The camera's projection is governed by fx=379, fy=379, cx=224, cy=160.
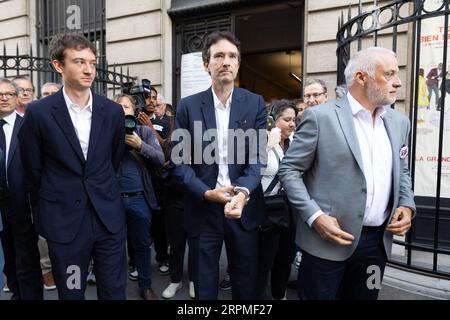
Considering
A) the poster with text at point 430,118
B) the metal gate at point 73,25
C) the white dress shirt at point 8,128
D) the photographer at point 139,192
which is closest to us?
the white dress shirt at point 8,128

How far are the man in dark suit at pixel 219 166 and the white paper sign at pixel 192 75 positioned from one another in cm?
475

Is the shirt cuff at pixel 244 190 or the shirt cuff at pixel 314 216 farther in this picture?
the shirt cuff at pixel 244 190

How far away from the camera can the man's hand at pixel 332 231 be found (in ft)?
6.69

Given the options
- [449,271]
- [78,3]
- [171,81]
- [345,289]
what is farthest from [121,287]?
[78,3]

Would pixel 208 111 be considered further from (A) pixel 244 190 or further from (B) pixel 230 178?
(A) pixel 244 190

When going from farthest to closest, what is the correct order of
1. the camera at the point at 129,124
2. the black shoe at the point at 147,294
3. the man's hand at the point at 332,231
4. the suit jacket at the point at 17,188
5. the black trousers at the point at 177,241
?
1. the black trousers at the point at 177,241
2. the black shoe at the point at 147,294
3. the suit jacket at the point at 17,188
4. the camera at the point at 129,124
5. the man's hand at the point at 332,231

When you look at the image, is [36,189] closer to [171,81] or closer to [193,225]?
[193,225]

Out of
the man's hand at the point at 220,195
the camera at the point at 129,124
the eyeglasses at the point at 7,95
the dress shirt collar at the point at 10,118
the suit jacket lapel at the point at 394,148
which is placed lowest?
the man's hand at the point at 220,195

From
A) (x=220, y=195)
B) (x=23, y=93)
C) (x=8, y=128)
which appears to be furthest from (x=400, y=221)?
(x=23, y=93)

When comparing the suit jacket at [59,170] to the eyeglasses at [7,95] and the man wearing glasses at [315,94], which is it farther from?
the man wearing glasses at [315,94]

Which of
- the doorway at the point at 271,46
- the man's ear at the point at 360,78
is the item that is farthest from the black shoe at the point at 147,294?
the doorway at the point at 271,46

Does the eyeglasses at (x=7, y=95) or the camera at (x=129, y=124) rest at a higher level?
the eyeglasses at (x=7, y=95)

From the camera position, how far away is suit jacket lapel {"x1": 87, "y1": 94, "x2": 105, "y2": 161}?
2428 mm

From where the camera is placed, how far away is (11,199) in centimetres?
318
